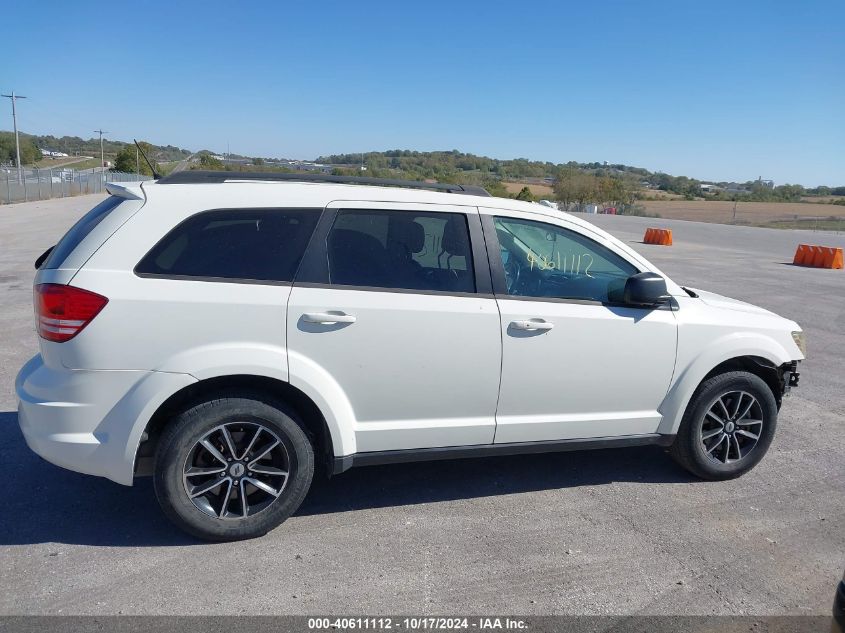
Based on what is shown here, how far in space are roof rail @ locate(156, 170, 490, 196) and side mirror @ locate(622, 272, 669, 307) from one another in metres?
1.16

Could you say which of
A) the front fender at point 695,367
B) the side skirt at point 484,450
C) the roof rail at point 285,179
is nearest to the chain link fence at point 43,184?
the roof rail at point 285,179

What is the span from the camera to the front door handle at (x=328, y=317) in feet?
12.3

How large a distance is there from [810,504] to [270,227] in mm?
3823

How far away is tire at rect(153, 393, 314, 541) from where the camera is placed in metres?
3.65

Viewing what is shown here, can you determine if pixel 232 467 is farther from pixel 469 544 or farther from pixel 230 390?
pixel 469 544

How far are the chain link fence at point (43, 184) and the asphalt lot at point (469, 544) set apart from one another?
26557 millimetres

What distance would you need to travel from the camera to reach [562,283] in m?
4.42

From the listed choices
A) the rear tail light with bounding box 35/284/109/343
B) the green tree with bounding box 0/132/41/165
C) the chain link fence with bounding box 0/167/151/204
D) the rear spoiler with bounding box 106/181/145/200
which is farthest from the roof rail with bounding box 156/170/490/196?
the green tree with bounding box 0/132/41/165

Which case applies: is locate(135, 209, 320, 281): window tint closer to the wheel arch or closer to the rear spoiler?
the rear spoiler

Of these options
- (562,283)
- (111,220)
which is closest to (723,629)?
(562,283)

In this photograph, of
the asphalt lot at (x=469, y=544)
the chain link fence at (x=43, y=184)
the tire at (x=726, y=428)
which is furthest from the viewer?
the chain link fence at (x=43, y=184)

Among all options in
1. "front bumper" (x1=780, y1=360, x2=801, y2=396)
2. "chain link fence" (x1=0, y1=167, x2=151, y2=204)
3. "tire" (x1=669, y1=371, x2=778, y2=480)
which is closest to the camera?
"tire" (x1=669, y1=371, x2=778, y2=480)

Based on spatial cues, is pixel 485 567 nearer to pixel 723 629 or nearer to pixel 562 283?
pixel 723 629

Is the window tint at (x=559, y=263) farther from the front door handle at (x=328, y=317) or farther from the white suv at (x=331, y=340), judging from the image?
the front door handle at (x=328, y=317)
